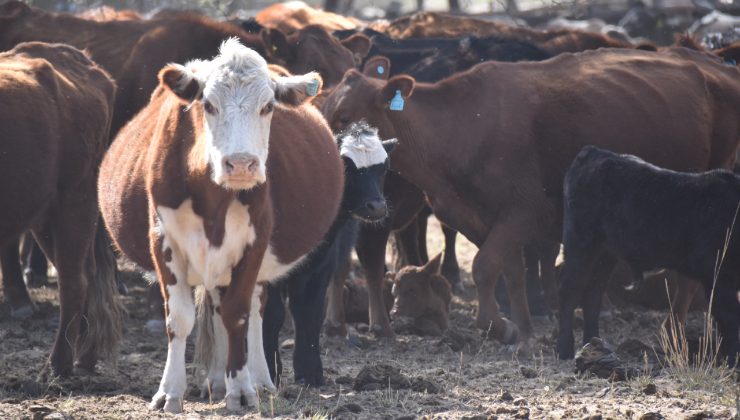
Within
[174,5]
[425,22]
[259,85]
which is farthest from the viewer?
[174,5]

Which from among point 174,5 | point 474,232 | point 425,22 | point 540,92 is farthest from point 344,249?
point 174,5

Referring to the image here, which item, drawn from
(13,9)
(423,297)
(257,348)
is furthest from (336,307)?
(13,9)

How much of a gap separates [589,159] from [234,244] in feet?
9.83

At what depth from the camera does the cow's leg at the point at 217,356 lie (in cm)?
672

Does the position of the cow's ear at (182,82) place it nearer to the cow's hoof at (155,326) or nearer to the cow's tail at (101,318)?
the cow's tail at (101,318)

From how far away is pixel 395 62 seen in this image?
39.8ft

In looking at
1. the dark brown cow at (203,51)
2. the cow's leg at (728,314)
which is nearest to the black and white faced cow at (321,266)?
the cow's leg at (728,314)

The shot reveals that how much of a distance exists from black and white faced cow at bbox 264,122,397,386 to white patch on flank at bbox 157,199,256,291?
1.00 m

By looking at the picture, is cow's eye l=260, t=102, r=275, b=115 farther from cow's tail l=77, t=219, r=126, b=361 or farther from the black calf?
the black calf

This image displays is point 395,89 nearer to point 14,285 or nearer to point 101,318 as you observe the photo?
point 101,318

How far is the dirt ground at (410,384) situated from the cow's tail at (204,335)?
0.20 m

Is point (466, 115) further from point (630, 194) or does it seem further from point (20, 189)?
point (20, 189)

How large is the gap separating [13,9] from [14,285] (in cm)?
291

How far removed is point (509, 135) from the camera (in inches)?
351
